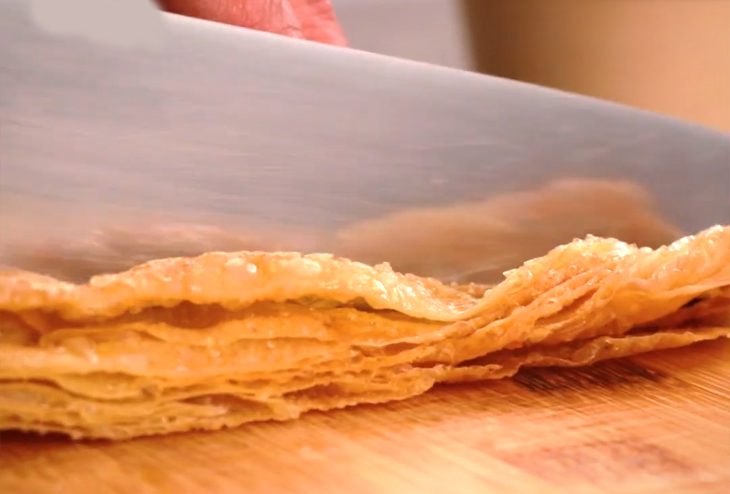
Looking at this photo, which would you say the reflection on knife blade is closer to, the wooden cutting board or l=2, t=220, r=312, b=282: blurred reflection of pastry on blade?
l=2, t=220, r=312, b=282: blurred reflection of pastry on blade

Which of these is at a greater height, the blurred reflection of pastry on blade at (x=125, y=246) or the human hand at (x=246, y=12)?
the human hand at (x=246, y=12)

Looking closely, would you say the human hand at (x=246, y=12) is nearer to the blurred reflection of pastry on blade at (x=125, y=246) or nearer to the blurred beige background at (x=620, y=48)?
the blurred reflection of pastry on blade at (x=125, y=246)

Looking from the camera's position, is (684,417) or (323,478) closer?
(323,478)

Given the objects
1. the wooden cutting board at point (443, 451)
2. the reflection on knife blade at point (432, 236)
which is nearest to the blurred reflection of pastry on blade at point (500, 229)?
the reflection on knife blade at point (432, 236)

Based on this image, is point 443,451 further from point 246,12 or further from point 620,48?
point 620,48

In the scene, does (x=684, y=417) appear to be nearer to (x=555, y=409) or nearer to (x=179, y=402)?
(x=555, y=409)

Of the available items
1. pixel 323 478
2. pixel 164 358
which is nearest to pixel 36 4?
pixel 164 358
